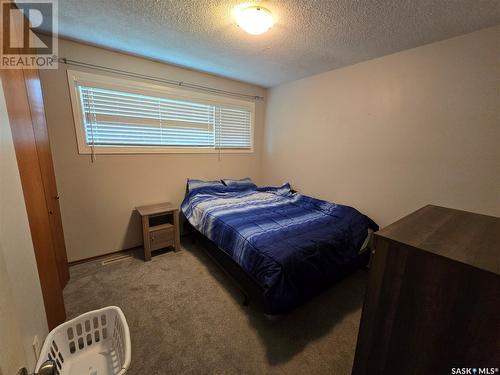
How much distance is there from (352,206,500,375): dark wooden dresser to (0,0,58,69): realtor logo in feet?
6.58

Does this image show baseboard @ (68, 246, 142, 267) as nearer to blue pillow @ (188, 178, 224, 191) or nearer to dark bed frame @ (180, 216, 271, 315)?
dark bed frame @ (180, 216, 271, 315)

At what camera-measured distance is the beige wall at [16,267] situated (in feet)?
2.09

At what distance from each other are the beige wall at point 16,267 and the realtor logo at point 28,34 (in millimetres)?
416

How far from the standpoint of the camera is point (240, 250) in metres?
1.82

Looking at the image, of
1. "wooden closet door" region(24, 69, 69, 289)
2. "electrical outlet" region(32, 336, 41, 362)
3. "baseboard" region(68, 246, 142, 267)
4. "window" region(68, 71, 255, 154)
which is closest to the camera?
"electrical outlet" region(32, 336, 41, 362)

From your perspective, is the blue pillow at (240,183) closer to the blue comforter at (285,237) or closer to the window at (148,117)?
the blue comforter at (285,237)

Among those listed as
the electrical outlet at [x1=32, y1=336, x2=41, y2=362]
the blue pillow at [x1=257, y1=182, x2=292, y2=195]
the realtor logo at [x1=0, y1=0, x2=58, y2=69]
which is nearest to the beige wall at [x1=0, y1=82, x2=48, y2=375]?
the electrical outlet at [x1=32, y1=336, x2=41, y2=362]

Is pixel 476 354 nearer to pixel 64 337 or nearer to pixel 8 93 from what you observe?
pixel 64 337

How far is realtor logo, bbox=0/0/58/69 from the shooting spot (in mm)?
1080

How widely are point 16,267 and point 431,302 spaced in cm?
170

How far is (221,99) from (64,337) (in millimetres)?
3053

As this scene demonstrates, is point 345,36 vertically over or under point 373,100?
over

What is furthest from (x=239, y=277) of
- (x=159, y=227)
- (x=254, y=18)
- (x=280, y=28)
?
(x=280, y=28)

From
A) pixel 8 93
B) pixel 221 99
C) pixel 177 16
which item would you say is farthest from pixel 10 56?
pixel 221 99
